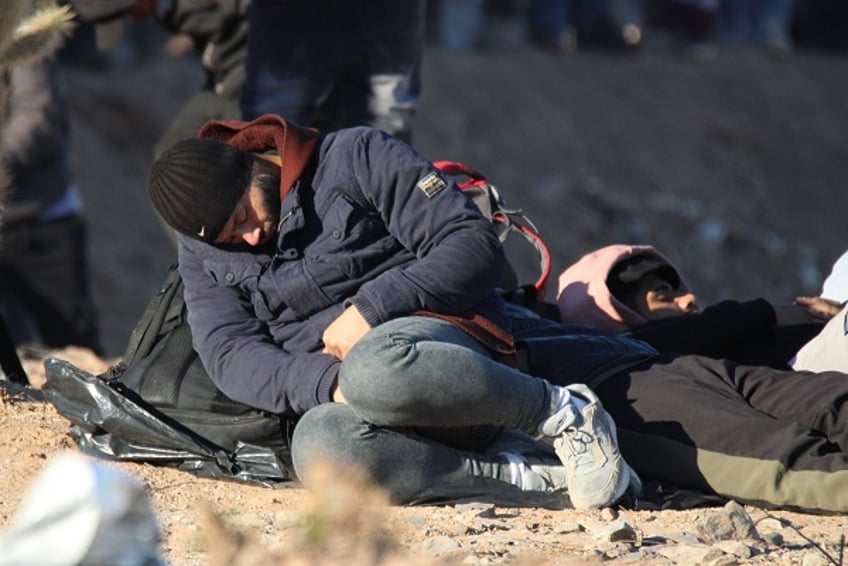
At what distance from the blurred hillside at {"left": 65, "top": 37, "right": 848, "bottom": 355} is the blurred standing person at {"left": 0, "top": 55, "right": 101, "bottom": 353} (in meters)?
3.43

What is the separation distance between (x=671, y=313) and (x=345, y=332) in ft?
4.72

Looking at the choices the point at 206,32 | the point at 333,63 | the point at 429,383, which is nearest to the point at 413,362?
the point at 429,383

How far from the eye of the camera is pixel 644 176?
15617 mm

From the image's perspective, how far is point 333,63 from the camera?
6.52 m

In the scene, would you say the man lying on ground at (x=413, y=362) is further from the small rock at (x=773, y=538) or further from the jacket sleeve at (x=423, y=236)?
the small rock at (x=773, y=538)

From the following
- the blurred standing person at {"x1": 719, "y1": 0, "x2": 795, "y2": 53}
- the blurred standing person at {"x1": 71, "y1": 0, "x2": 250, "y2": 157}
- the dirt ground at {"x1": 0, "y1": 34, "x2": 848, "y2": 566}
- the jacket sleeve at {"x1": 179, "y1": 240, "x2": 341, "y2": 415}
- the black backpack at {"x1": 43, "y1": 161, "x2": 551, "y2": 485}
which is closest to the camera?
the jacket sleeve at {"x1": 179, "y1": 240, "x2": 341, "y2": 415}

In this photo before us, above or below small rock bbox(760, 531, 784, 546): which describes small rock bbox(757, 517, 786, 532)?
below

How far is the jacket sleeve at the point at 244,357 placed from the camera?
13.7 ft

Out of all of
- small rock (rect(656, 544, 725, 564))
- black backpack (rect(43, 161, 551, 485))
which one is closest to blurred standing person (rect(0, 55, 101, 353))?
black backpack (rect(43, 161, 551, 485))

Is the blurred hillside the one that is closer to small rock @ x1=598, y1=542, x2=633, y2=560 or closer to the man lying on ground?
the man lying on ground

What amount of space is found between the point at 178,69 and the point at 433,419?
9513 millimetres

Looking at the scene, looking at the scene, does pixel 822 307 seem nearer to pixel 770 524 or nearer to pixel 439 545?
pixel 770 524

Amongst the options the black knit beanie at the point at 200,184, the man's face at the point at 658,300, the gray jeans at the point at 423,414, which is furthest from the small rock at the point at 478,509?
the man's face at the point at 658,300

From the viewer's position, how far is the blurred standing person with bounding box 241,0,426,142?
6.43 meters
